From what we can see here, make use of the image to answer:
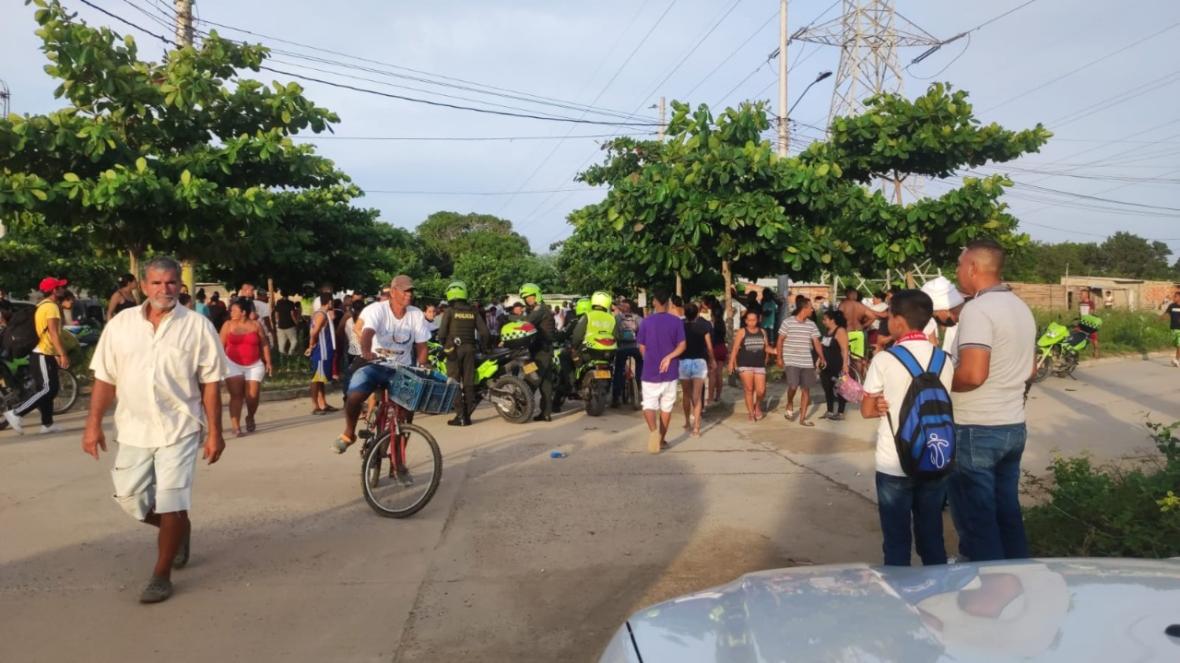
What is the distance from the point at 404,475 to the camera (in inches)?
262

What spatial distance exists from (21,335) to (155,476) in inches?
287

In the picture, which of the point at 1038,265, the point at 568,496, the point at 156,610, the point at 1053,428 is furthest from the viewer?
the point at 1038,265

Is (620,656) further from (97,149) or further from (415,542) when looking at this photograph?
(97,149)

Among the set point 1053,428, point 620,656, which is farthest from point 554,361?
point 620,656

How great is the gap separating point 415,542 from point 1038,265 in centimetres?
6326

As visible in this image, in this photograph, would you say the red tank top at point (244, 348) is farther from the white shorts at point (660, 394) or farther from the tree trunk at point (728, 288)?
the tree trunk at point (728, 288)

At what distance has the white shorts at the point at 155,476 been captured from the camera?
478cm

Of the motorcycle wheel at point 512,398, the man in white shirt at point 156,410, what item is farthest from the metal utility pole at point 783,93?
the man in white shirt at point 156,410

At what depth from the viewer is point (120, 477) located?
4781 millimetres

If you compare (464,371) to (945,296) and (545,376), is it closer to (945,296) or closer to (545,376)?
(545,376)

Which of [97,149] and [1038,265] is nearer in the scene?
[97,149]

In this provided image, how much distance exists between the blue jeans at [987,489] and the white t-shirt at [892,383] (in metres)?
0.37

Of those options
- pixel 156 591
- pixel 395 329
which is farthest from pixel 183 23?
pixel 156 591

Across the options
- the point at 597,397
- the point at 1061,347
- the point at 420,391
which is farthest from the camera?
the point at 1061,347
